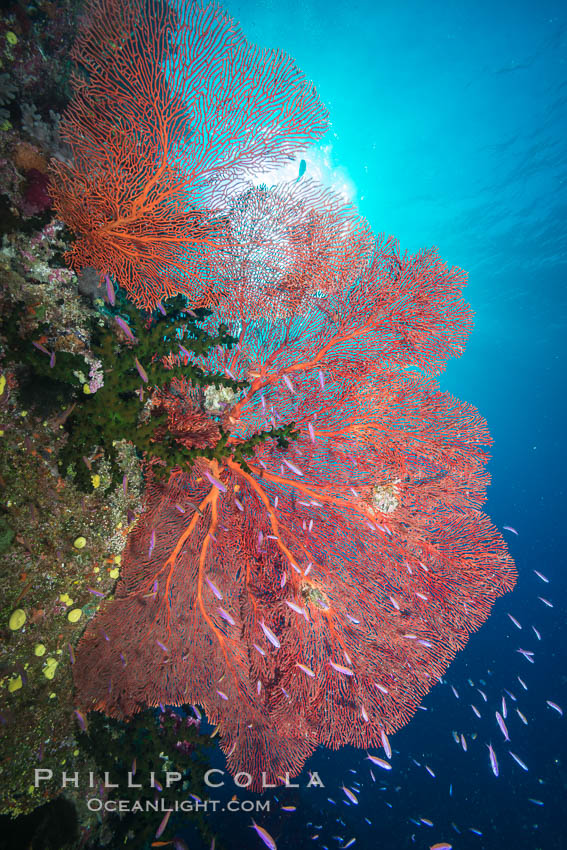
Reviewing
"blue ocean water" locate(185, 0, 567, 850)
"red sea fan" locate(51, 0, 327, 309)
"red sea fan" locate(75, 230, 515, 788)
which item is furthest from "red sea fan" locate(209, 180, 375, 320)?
"blue ocean water" locate(185, 0, 567, 850)

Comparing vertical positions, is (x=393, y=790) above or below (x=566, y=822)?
below

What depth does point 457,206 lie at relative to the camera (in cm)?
3019

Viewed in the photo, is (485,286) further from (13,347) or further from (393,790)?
(13,347)

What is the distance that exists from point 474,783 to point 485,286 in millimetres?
43206

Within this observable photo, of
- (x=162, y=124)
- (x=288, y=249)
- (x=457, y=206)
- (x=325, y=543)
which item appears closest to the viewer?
(x=162, y=124)

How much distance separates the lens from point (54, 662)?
3441 millimetres

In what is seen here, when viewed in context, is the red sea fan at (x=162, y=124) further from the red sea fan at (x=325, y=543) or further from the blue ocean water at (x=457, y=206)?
the blue ocean water at (x=457, y=206)

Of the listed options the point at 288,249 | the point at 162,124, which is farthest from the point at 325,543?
the point at 162,124

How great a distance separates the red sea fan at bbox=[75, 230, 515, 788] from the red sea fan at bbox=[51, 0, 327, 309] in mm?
1145

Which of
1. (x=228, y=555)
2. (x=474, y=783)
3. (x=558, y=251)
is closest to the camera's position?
(x=228, y=555)

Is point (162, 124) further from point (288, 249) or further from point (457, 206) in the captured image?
point (457, 206)

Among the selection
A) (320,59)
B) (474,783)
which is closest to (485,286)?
(320,59)

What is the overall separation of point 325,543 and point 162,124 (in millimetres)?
4583

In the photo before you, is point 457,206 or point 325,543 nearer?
point 325,543
